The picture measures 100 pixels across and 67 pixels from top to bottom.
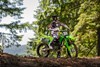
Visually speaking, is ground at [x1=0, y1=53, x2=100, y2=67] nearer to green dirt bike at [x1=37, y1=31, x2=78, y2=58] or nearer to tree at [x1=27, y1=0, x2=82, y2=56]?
green dirt bike at [x1=37, y1=31, x2=78, y2=58]

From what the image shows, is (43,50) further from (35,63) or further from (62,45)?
(35,63)

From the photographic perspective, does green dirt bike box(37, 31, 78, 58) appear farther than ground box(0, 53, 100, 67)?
Yes

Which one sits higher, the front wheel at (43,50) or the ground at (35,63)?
the ground at (35,63)

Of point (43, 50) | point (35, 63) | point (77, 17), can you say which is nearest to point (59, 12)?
point (77, 17)

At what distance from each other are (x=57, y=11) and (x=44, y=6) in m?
1.39

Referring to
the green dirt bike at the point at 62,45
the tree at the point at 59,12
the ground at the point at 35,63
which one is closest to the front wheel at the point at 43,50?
the green dirt bike at the point at 62,45

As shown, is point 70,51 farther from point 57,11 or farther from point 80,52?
point 80,52

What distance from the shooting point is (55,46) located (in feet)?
48.4

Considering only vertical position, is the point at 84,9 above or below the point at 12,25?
above

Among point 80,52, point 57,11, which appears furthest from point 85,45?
Answer: point 57,11

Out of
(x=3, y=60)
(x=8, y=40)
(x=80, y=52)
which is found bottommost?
(x=80, y=52)

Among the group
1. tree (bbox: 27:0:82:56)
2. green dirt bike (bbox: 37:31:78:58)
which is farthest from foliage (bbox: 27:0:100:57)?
green dirt bike (bbox: 37:31:78:58)

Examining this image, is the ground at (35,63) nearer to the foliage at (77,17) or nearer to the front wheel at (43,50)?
the front wheel at (43,50)

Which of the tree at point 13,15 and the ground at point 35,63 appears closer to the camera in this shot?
the ground at point 35,63
